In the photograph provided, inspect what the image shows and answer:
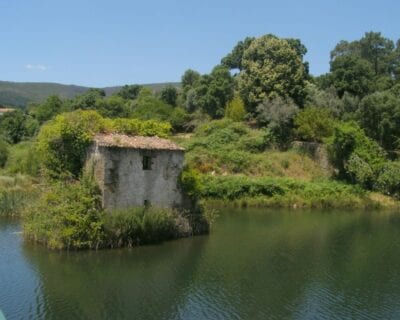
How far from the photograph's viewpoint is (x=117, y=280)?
26.2m

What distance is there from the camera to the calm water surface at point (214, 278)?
22469mm

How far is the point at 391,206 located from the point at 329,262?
2296cm

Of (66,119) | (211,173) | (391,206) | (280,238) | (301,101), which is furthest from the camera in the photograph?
(301,101)

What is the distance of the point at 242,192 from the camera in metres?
52.3

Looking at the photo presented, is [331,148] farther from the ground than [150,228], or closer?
farther from the ground

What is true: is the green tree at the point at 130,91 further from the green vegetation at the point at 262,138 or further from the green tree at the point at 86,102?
the green vegetation at the point at 262,138

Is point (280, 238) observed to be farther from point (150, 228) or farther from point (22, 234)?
point (22, 234)

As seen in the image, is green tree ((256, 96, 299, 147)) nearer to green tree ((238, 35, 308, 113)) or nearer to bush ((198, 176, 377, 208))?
green tree ((238, 35, 308, 113))

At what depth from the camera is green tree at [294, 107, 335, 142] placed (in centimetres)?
6034

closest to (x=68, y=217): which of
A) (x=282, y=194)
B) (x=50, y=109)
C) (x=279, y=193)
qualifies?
(x=279, y=193)

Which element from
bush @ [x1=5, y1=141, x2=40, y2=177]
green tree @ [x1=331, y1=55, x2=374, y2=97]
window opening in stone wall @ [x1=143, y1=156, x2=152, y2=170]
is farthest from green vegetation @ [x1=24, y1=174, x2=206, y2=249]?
green tree @ [x1=331, y1=55, x2=374, y2=97]

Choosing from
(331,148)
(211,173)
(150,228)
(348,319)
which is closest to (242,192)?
(211,173)

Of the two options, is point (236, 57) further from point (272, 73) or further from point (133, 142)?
point (133, 142)

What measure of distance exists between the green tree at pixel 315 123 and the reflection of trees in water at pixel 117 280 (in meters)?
30.3
